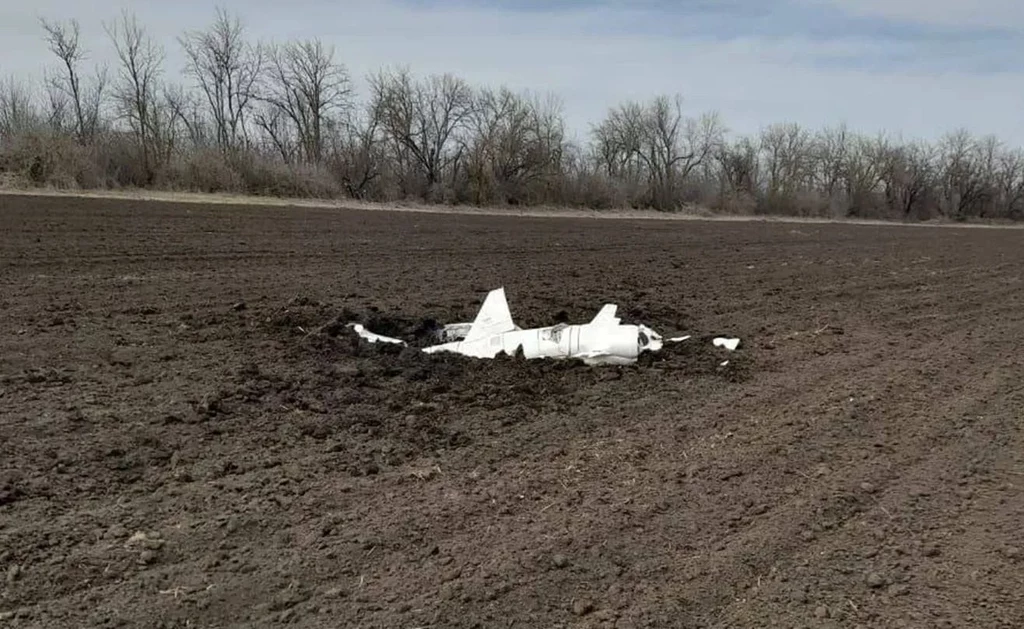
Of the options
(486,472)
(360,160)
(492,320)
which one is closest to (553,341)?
(492,320)

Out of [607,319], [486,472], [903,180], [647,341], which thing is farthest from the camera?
[903,180]

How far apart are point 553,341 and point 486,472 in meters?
2.54

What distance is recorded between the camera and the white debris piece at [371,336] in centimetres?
693

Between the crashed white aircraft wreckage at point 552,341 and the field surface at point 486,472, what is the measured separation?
227 mm

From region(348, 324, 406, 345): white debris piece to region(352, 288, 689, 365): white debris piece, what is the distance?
18 millimetres

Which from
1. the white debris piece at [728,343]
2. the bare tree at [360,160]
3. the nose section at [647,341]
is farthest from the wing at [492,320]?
the bare tree at [360,160]

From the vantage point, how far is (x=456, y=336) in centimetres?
739

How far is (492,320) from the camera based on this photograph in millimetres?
7008

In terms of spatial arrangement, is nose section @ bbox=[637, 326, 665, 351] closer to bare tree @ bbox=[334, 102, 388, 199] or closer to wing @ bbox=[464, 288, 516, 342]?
wing @ bbox=[464, 288, 516, 342]

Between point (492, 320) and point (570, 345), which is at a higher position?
point (492, 320)

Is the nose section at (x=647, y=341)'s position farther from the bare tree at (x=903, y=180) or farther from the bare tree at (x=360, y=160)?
the bare tree at (x=903, y=180)

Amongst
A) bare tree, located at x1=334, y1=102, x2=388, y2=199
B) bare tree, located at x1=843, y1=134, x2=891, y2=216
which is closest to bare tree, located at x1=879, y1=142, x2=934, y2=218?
bare tree, located at x1=843, y1=134, x2=891, y2=216

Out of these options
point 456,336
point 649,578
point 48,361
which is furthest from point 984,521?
point 48,361

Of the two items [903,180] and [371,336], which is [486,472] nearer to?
[371,336]
